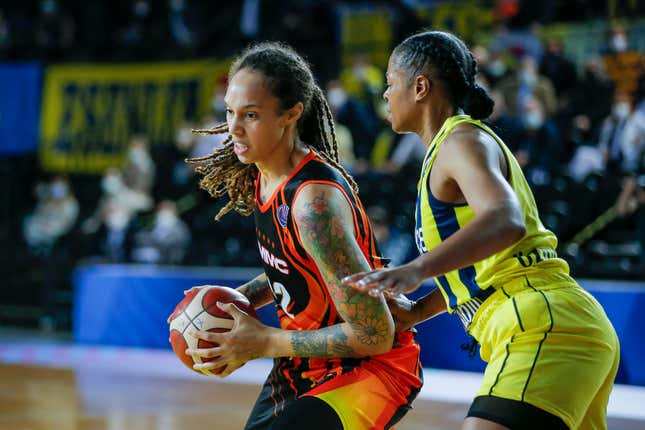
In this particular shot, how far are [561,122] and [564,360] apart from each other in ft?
25.5

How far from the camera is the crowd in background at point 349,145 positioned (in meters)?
8.73

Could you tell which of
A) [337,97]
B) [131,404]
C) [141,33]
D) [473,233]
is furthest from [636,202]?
[141,33]

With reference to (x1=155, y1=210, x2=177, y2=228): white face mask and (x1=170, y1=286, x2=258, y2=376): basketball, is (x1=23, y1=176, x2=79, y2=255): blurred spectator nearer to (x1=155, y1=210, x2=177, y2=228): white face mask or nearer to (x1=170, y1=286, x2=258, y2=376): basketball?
(x1=155, y1=210, x2=177, y2=228): white face mask

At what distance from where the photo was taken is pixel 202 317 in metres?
2.90

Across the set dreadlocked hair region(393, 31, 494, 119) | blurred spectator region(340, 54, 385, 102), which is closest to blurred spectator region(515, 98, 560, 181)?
blurred spectator region(340, 54, 385, 102)

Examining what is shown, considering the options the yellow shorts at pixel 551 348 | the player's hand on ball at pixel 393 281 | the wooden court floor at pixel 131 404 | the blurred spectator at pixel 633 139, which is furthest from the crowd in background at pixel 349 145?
the player's hand on ball at pixel 393 281

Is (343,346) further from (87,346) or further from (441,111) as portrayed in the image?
(87,346)

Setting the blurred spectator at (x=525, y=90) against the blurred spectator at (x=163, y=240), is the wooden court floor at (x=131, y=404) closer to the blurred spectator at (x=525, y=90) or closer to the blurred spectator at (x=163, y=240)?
the blurred spectator at (x=163, y=240)

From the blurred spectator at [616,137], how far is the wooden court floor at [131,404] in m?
3.54

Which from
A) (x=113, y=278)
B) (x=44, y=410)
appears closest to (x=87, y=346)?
(x=113, y=278)

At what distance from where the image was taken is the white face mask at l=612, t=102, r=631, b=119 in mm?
8760

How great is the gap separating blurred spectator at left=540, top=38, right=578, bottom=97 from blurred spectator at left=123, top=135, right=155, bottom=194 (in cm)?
533

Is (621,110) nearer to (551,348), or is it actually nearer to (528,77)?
(528,77)

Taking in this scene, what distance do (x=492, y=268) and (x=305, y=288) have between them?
59 centimetres
